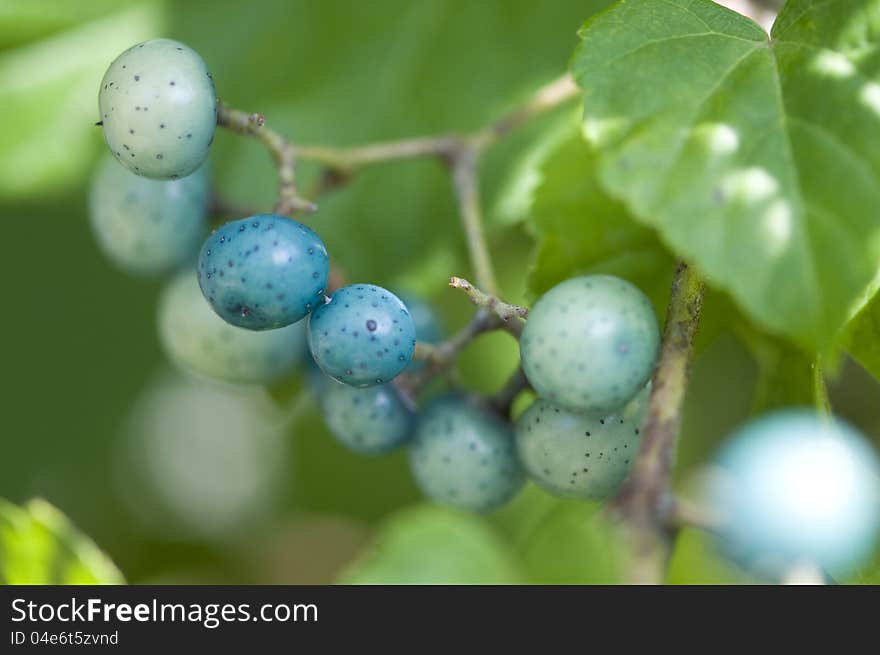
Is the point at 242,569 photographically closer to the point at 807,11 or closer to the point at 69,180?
the point at 69,180

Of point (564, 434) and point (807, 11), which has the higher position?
point (807, 11)

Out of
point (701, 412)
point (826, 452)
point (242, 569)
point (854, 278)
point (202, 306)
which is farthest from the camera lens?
point (242, 569)

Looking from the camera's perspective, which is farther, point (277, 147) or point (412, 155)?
point (412, 155)

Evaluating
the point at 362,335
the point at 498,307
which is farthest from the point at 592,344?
the point at 362,335

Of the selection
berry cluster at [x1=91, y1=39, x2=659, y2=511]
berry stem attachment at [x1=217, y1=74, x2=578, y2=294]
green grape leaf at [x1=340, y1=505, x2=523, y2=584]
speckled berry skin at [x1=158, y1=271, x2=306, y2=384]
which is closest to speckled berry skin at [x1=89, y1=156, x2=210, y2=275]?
speckled berry skin at [x1=158, y1=271, x2=306, y2=384]

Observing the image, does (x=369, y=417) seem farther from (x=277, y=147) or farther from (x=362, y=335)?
(x=277, y=147)
